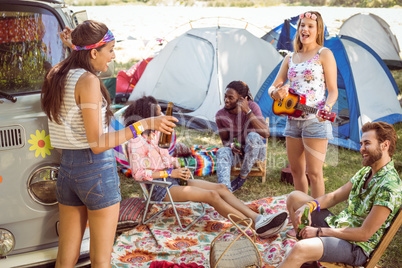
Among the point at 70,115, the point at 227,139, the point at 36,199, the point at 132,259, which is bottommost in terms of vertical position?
the point at 132,259

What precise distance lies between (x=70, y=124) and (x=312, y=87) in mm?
2047

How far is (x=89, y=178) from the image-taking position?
2.28 metres

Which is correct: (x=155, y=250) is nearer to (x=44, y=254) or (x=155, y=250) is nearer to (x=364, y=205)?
(x=44, y=254)

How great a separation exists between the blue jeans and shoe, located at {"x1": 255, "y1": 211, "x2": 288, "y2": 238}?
102cm

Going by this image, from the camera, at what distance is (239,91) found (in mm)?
4680

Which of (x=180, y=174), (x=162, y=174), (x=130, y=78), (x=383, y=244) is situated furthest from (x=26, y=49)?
(x=130, y=78)

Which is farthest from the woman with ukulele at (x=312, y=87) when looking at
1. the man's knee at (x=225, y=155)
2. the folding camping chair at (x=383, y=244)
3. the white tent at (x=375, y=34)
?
the white tent at (x=375, y=34)

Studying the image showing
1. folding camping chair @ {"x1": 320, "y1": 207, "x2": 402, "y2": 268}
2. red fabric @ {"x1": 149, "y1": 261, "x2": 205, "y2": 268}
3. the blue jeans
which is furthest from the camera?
the blue jeans

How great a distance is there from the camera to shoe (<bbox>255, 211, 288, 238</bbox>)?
3453 mm

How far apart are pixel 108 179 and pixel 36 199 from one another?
0.63 metres

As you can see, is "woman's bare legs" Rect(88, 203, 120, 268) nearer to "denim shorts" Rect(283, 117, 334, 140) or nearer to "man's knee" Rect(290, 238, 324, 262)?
"man's knee" Rect(290, 238, 324, 262)

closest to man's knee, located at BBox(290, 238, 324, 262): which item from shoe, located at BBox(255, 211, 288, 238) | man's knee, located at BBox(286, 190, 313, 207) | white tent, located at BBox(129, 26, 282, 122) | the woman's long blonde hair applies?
man's knee, located at BBox(286, 190, 313, 207)

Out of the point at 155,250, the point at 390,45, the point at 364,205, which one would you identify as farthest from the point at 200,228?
the point at 390,45

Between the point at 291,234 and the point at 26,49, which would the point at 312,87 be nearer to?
the point at 291,234
